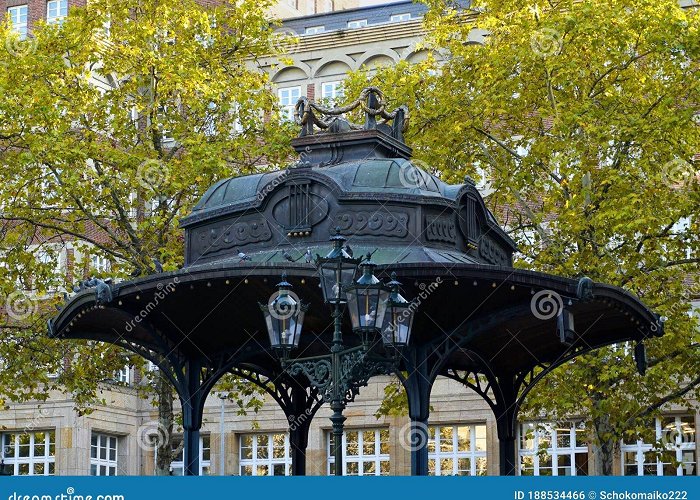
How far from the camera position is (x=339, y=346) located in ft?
56.7

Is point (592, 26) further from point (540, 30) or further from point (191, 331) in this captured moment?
point (191, 331)

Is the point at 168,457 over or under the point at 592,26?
under

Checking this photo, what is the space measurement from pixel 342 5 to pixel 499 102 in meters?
37.5

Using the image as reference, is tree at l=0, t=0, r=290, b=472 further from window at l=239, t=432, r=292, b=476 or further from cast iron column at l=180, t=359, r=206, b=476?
window at l=239, t=432, r=292, b=476

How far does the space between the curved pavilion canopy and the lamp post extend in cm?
55

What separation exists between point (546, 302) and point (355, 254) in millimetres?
2366

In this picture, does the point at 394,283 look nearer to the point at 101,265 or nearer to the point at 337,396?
the point at 337,396

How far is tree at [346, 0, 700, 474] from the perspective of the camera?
30.4 m

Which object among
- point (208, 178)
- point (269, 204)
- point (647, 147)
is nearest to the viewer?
point (269, 204)

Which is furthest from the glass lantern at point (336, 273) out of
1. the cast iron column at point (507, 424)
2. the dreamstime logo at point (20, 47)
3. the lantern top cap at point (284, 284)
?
the dreamstime logo at point (20, 47)

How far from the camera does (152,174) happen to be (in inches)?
1347

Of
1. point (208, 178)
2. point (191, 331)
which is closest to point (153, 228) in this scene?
point (208, 178)

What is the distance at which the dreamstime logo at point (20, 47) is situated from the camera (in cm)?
3522
